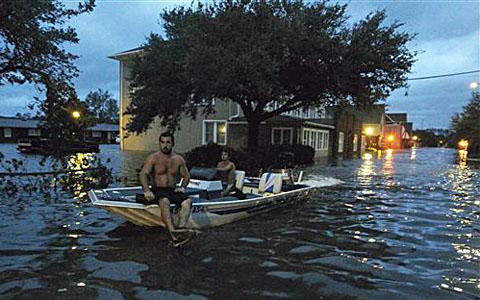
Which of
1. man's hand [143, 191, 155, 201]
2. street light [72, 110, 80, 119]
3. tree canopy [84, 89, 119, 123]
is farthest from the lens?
tree canopy [84, 89, 119, 123]

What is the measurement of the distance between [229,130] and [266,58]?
1522cm

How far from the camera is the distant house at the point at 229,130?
95.8 ft

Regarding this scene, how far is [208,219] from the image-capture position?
8023 millimetres

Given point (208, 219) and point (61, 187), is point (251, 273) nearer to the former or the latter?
point (208, 219)

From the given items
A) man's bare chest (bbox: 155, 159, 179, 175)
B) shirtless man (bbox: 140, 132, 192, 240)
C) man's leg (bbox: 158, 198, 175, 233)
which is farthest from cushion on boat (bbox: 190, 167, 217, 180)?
man's leg (bbox: 158, 198, 175, 233)

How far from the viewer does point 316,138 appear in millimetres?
33156

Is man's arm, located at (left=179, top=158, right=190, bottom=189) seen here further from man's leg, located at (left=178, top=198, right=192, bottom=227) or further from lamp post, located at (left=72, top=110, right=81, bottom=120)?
lamp post, located at (left=72, top=110, right=81, bottom=120)

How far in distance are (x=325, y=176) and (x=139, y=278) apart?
13.9 m

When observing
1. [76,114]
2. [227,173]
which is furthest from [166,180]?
[76,114]

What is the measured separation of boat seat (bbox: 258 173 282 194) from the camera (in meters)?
10.3

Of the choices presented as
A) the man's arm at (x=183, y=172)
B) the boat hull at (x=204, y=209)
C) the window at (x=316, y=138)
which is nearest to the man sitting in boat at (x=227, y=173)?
the boat hull at (x=204, y=209)

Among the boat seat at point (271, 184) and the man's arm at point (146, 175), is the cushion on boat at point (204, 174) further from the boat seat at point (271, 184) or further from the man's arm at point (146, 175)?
the man's arm at point (146, 175)

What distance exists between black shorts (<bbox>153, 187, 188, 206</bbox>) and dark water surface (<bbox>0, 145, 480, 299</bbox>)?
0.79m

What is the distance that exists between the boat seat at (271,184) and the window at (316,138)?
65.3 feet
